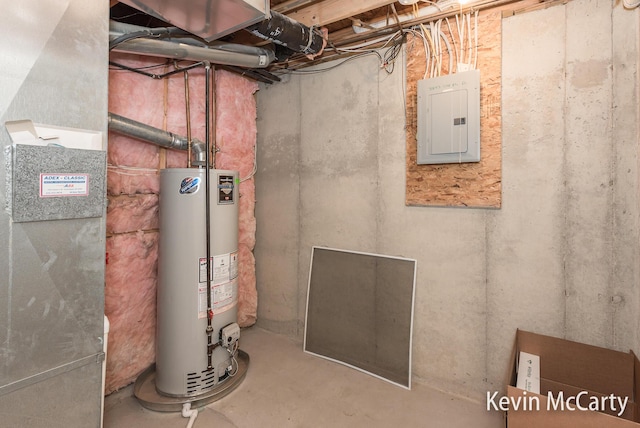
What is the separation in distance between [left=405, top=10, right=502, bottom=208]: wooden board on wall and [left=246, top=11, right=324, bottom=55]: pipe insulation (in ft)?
2.12

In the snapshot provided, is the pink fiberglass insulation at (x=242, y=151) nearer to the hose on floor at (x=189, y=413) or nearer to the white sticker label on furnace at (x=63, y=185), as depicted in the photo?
the hose on floor at (x=189, y=413)

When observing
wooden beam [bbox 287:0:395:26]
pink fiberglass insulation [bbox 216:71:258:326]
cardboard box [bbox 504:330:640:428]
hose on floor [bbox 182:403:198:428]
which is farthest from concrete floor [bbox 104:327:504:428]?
wooden beam [bbox 287:0:395:26]

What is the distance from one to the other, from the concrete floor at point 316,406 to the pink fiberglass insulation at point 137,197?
0.29 meters

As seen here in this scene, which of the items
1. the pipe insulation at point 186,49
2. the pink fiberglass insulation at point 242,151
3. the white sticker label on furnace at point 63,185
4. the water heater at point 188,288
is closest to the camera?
the white sticker label on furnace at point 63,185

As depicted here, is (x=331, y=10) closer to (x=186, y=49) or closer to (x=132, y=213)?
(x=186, y=49)

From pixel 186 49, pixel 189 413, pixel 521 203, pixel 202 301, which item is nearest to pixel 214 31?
pixel 186 49

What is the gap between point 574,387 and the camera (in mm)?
1696

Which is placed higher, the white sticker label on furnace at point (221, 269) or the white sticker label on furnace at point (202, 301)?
the white sticker label on furnace at point (221, 269)

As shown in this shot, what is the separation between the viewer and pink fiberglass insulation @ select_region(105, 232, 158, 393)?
2047 millimetres

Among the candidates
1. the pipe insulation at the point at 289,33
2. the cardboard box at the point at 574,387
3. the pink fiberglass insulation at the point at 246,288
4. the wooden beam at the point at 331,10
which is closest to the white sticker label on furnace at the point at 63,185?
the pipe insulation at the point at 289,33

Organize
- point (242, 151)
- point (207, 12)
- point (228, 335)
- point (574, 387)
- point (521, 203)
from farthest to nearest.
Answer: point (242, 151) → point (228, 335) → point (521, 203) → point (574, 387) → point (207, 12)

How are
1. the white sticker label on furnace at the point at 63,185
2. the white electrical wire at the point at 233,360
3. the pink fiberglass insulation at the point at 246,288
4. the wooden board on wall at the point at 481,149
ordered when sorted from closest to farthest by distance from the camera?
the white sticker label on furnace at the point at 63,185, the wooden board on wall at the point at 481,149, the white electrical wire at the point at 233,360, the pink fiberglass insulation at the point at 246,288

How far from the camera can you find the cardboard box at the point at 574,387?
Answer: 52.4 inches

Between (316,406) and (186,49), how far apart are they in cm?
237
